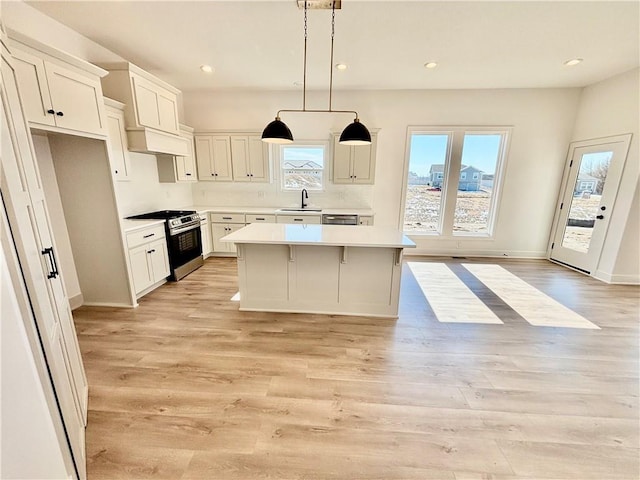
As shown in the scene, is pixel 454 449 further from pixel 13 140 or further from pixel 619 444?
pixel 13 140

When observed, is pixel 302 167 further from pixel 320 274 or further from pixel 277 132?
pixel 320 274

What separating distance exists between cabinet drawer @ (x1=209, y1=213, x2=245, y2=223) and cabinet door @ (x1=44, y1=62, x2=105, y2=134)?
2.23 metres

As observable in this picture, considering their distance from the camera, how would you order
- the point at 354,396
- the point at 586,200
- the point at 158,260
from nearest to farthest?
the point at 354,396 → the point at 158,260 → the point at 586,200

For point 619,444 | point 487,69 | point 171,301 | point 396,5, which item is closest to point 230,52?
point 396,5

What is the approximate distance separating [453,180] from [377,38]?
9.80 feet

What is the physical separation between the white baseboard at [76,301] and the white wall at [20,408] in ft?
8.39

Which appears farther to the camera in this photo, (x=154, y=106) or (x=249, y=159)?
(x=249, y=159)

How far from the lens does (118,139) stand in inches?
125

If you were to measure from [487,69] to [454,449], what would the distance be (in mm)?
4499

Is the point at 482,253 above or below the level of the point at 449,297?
above

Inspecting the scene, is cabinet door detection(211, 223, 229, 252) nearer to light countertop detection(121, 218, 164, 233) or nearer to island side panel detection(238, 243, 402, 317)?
light countertop detection(121, 218, 164, 233)

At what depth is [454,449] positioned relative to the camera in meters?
1.47

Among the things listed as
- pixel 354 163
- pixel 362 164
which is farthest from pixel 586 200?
pixel 354 163

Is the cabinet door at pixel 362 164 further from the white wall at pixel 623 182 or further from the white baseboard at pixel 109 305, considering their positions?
the white baseboard at pixel 109 305
